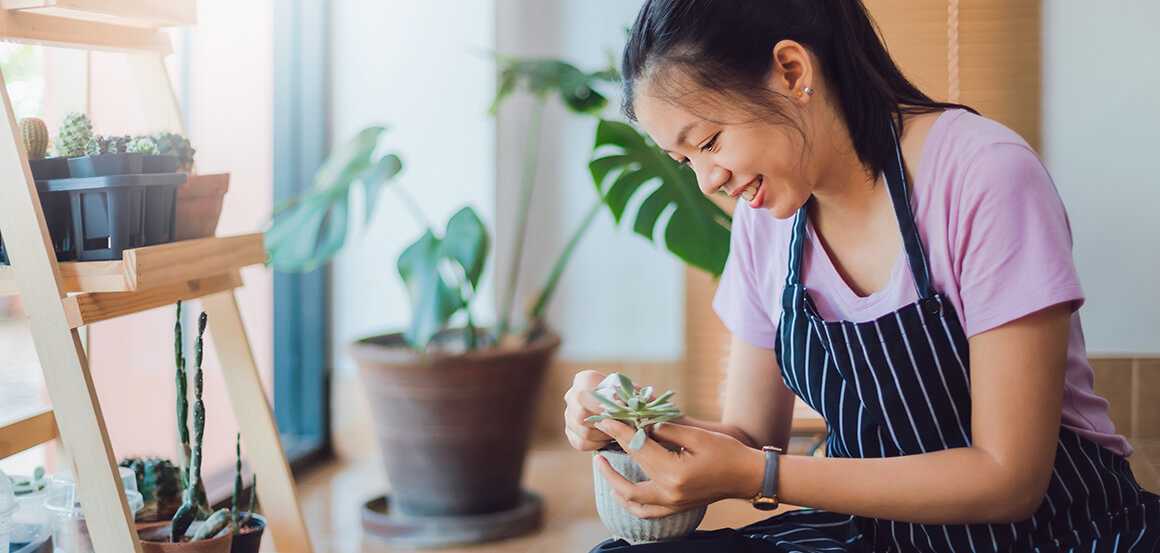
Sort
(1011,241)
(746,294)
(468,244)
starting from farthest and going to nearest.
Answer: (468,244) < (746,294) < (1011,241)

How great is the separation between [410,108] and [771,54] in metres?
2.23

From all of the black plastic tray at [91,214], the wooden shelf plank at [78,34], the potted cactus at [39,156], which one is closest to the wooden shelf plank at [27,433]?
the black plastic tray at [91,214]

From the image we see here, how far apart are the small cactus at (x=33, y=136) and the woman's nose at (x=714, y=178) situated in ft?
3.16

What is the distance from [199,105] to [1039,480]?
2.19 meters

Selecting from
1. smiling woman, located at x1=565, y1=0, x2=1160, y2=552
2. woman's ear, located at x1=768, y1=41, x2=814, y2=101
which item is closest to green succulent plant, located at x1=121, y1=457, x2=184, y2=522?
smiling woman, located at x1=565, y1=0, x2=1160, y2=552

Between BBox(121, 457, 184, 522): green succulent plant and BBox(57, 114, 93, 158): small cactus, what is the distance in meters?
0.55

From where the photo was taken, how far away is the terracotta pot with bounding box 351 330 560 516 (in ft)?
8.80

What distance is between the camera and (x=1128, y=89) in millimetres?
1864

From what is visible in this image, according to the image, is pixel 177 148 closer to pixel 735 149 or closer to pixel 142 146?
pixel 142 146

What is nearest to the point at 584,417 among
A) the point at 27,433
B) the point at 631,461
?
the point at 631,461

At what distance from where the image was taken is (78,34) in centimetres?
177

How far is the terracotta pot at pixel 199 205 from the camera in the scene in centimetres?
183

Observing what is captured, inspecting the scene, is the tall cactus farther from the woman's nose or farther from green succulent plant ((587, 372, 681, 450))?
the woman's nose

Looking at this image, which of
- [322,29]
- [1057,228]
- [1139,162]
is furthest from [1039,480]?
[322,29]
